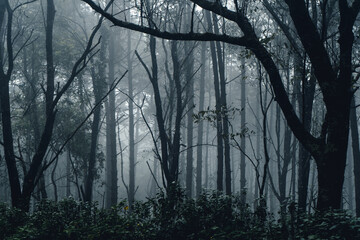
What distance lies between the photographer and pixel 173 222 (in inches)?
204

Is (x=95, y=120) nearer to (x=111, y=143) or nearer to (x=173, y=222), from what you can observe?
(x=111, y=143)

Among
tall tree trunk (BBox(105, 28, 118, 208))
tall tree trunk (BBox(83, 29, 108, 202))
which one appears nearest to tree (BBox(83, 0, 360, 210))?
tall tree trunk (BBox(83, 29, 108, 202))

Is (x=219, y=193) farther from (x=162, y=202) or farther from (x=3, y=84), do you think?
(x=3, y=84)

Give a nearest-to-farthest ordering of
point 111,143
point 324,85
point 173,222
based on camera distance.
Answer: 1. point 324,85
2. point 173,222
3. point 111,143

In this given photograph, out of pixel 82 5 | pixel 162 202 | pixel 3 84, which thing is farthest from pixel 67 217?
pixel 82 5

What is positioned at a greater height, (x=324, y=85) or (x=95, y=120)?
(x=95, y=120)

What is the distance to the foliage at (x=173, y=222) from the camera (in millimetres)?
3979

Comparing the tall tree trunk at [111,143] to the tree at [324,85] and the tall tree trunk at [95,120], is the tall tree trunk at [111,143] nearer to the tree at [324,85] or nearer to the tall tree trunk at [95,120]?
the tall tree trunk at [95,120]

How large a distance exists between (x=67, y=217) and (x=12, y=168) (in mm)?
2199

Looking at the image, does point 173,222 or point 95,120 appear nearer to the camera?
point 173,222

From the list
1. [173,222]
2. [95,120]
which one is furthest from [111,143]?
[173,222]

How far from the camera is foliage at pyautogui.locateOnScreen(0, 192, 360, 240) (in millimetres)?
3979

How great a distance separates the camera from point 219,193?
5.90 meters

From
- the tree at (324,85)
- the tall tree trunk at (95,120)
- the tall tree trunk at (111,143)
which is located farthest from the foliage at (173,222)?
the tall tree trunk at (111,143)
